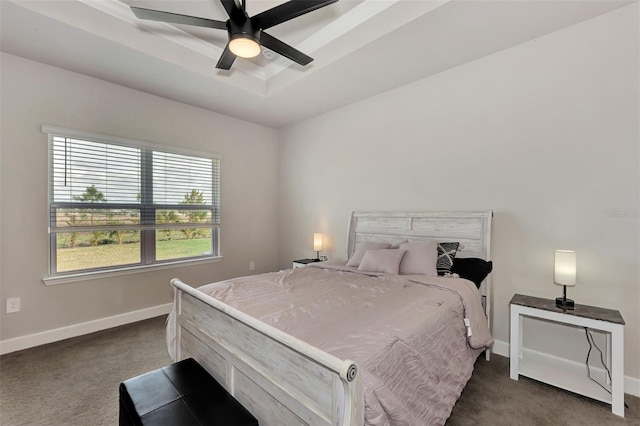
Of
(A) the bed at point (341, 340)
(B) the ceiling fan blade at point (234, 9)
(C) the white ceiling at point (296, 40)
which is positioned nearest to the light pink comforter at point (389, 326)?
(A) the bed at point (341, 340)

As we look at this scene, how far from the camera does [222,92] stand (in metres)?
3.54

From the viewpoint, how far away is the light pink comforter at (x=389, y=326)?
126cm

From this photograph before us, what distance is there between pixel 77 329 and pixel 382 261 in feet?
11.0

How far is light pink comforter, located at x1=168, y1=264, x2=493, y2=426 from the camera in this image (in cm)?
126

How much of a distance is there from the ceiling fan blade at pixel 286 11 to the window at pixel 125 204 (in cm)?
248

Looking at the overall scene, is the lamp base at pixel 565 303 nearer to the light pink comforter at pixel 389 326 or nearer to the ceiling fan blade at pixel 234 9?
the light pink comforter at pixel 389 326

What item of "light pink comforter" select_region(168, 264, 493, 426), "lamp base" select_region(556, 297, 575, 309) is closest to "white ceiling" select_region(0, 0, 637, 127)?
"light pink comforter" select_region(168, 264, 493, 426)

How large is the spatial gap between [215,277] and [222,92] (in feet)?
8.51

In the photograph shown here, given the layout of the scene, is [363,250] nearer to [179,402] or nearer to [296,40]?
[179,402]

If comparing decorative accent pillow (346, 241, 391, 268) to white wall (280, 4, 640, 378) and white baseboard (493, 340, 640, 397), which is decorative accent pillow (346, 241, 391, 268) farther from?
white baseboard (493, 340, 640, 397)

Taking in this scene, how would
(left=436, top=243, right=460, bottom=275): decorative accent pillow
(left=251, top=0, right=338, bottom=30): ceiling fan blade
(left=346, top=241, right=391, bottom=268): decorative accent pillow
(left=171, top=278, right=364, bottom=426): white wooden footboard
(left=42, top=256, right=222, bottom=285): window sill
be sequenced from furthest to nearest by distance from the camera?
1. (left=346, top=241, right=391, bottom=268): decorative accent pillow
2. (left=42, top=256, right=222, bottom=285): window sill
3. (left=436, top=243, right=460, bottom=275): decorative accent pillow
4. (left=251, top=0, right=338, bottom=30): ceiling fan blade
5. (left=171, top=278, right=364, bottom=426): white wooden footboard

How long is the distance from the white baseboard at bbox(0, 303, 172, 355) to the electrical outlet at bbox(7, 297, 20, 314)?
0.90 feet

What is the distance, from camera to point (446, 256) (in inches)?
106

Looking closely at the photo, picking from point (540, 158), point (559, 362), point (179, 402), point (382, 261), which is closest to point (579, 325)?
point (559, 362)
